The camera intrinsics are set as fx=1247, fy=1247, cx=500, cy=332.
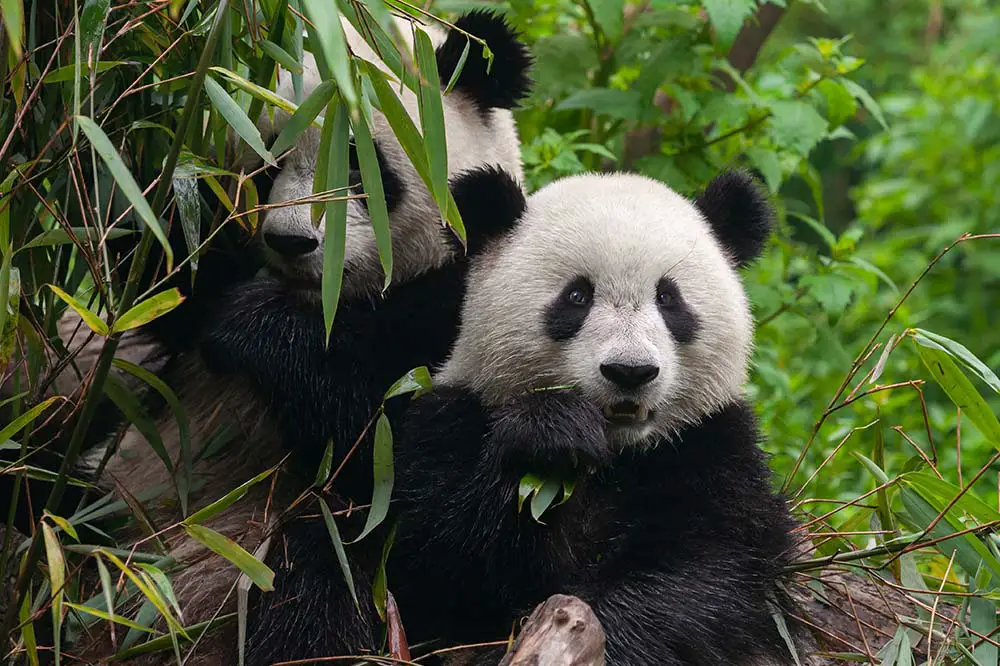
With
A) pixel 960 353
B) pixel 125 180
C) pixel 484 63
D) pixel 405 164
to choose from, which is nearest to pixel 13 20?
pixel 125 180

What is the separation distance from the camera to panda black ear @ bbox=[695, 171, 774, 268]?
3.22m

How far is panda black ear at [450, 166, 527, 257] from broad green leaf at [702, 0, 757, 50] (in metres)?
1.10

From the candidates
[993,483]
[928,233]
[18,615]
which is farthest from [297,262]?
[928,233]

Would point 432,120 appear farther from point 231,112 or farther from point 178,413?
point 178,413

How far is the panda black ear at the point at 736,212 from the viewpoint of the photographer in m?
3.22

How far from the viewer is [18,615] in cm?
273

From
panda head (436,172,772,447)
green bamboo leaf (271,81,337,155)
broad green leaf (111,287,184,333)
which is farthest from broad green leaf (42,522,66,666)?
panda head (436,172,772,447)

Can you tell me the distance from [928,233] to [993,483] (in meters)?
2.38

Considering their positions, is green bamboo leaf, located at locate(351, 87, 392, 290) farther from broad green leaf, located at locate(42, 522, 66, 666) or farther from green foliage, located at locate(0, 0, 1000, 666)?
broad green leaf, located at locate(42, 522, 66, 666)

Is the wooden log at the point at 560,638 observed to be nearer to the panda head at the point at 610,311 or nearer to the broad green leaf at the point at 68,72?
the panda head at the point at 610,311

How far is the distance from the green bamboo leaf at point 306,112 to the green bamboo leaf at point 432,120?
0.61ft

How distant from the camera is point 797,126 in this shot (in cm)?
425

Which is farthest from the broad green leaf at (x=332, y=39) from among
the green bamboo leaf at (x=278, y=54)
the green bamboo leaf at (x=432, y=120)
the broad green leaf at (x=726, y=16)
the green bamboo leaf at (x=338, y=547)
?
the broad green leaf at (x=726, y=16)

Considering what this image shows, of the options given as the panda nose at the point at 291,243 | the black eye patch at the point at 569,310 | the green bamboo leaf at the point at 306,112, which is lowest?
the panda nose at the point at 291,243
